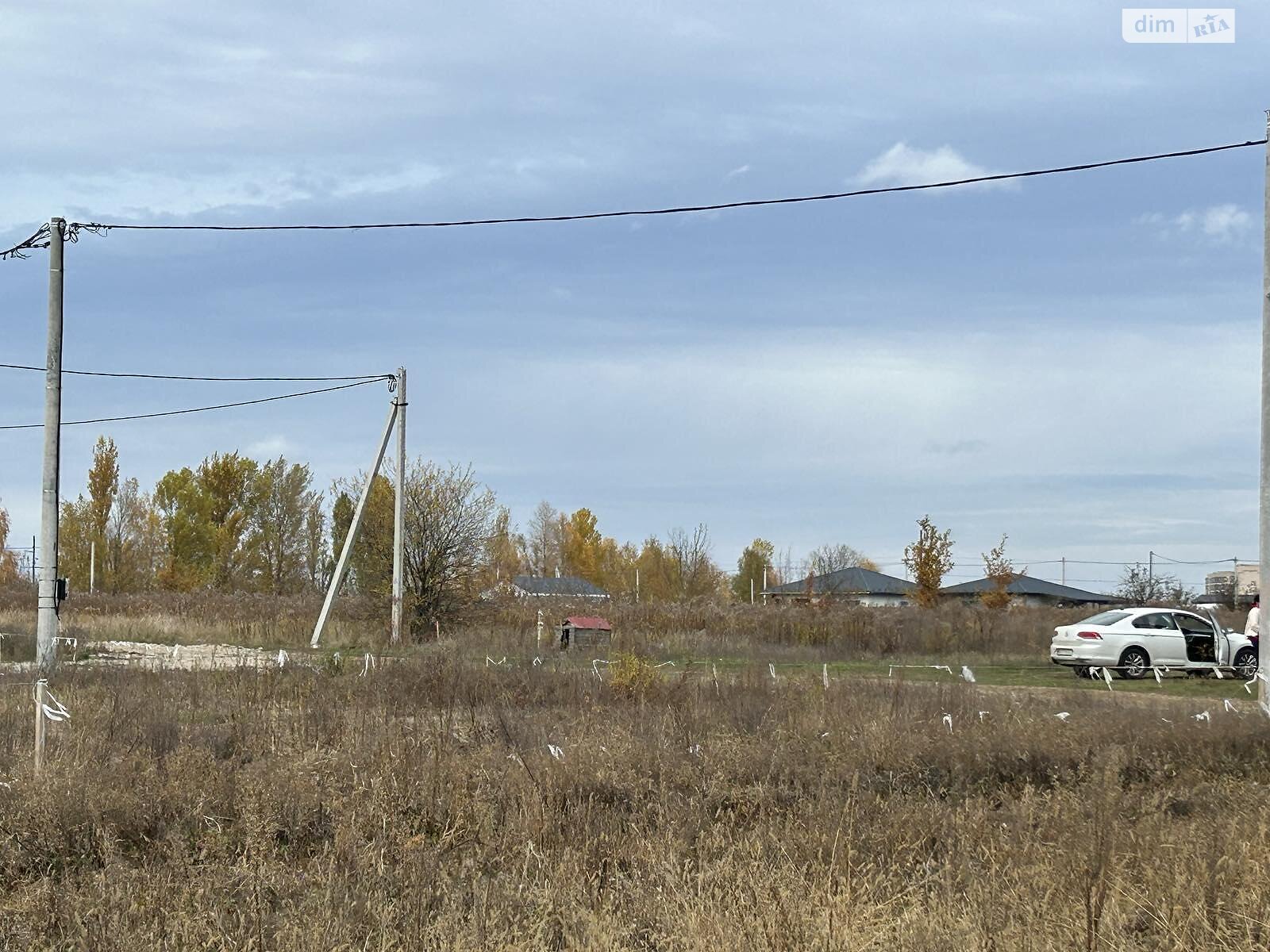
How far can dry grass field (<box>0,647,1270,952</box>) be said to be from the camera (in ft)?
20.5

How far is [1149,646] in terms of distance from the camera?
24.8 metres

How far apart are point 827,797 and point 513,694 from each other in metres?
6.90

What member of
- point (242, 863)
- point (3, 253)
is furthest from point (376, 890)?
point (3, 253)

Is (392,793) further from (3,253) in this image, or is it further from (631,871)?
(3,253)

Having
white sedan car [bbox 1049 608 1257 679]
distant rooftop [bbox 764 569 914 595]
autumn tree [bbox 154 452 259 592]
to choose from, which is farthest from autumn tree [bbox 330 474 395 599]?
distant rooftop [bbox 764 569 914 595]

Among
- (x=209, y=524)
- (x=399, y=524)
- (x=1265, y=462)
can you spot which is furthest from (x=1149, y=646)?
(x=209, y=524)

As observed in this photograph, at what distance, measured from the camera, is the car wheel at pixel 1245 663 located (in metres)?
24.9

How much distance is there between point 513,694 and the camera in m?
15.6

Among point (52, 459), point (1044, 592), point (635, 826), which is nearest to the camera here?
point (635, 826)

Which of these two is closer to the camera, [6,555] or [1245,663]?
[1245,663]

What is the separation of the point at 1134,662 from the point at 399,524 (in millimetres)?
16603

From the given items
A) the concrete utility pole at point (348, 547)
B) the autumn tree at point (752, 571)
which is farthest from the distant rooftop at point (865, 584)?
the concrete utility pole at point (348, 547)

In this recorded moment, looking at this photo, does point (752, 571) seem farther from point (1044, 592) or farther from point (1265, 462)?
point (1265, 462)

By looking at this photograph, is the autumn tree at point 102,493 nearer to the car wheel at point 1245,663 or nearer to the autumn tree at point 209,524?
the autumn tree at point 209,524
